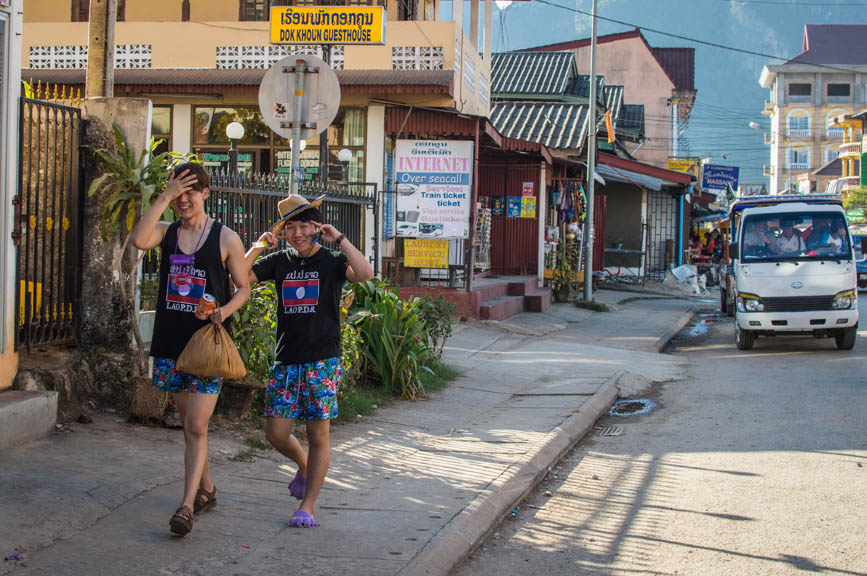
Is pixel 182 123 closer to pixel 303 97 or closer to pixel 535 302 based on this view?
pixel 535 302

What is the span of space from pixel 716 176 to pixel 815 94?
56439 mm

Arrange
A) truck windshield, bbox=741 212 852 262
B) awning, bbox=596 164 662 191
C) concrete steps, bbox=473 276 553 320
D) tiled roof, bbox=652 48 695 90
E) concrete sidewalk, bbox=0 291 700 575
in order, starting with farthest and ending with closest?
tiled roof, bbox=652 48 695 90 → awning, bbox=596 164 662 191 → concrete steps, bbox=473 276 553 320 → truck windshield, bbox=741 212 852 262 → concrete sidewalk, bbox=0 291 700 575

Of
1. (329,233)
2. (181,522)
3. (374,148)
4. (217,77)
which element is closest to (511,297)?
(374,148)

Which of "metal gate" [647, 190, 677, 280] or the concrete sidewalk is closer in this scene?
the concrete sidewalk

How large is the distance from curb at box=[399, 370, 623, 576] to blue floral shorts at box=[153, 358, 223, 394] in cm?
142

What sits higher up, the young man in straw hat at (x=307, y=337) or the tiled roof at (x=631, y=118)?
the tiled roof at (x=631, y=118)

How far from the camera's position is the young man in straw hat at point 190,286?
4910 millimetres

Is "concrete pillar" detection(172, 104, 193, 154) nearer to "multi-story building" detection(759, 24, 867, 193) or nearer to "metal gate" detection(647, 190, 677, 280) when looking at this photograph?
"metal gate" detection(647, 190, 677, 280)

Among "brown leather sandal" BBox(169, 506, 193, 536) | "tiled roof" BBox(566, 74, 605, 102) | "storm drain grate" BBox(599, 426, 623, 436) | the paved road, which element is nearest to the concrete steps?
the paved road

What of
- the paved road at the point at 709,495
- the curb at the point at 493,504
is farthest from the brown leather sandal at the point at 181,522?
the paved road at the point at 709,495

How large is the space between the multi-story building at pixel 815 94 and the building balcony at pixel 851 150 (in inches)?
723

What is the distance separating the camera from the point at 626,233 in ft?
108

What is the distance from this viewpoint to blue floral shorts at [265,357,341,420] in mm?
5008

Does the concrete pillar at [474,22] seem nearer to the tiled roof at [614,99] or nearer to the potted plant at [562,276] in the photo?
the potted plant at [562,276]
